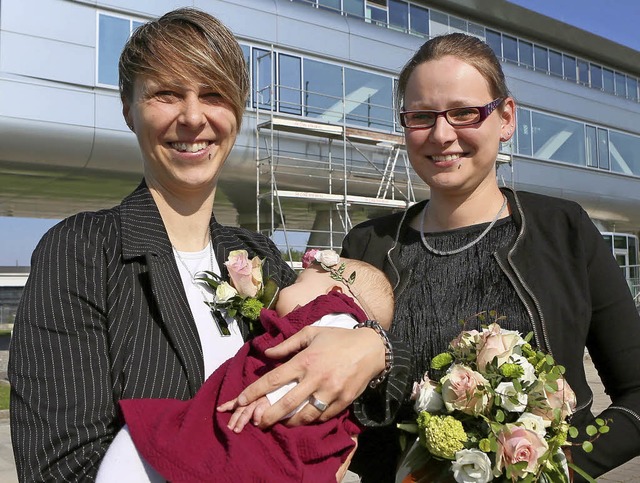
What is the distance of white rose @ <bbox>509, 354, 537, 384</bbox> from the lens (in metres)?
2.19

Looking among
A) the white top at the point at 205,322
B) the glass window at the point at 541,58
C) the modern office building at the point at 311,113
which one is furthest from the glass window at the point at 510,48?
the white top at the point at 205,322

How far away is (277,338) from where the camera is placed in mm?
2219

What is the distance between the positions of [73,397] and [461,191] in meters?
1.60

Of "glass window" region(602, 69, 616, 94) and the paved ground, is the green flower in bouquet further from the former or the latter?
"glass window" region(602, 69, 616, 94)

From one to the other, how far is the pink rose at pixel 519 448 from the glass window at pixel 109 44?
1553 cm

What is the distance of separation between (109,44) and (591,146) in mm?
19128

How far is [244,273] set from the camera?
2512 millimetres

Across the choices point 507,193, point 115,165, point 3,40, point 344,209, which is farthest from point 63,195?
point 507,193

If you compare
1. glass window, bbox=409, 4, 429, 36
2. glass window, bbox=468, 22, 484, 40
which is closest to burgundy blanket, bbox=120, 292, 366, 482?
glass window, bbox=409, 4, 429, 36

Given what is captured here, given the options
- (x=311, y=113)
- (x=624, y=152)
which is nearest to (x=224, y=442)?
(x=311, y=113)

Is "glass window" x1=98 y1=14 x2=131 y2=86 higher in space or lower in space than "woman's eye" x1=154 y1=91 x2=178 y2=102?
higher

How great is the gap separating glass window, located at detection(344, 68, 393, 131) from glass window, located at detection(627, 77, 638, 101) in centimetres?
1717

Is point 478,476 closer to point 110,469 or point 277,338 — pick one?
point 277,338

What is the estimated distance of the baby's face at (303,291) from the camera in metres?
2.62
